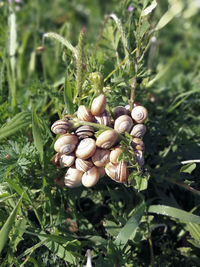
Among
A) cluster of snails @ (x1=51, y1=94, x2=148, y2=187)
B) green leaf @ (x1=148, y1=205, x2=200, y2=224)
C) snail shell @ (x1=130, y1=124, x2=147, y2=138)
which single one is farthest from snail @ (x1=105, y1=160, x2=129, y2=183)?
green leaf @ (x1=148, y1=205, x2=200, y2=224)

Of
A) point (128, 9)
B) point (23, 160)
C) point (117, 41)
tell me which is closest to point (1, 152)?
point (23, 160)

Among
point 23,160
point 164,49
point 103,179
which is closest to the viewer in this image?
point 23,160

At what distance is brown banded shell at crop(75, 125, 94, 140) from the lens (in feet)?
2.66

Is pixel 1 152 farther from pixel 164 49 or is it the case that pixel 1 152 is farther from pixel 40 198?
Result: pixel 164 49

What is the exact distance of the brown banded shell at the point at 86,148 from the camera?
791mm

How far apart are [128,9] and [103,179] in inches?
39.7

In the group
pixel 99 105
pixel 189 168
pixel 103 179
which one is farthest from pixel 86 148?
pixel 189 168

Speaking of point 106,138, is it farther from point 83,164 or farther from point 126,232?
point 126,232

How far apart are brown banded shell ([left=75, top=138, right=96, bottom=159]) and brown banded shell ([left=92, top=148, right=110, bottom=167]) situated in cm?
2

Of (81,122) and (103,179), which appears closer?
(81,122)

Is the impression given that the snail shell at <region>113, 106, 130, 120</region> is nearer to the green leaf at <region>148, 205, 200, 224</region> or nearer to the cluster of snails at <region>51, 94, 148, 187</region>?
the cluster of snails at <region>51, 94, 148, 187</region>

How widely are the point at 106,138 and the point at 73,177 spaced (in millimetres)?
185

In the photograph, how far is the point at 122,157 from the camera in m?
0.78

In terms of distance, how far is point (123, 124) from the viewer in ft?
2.69
